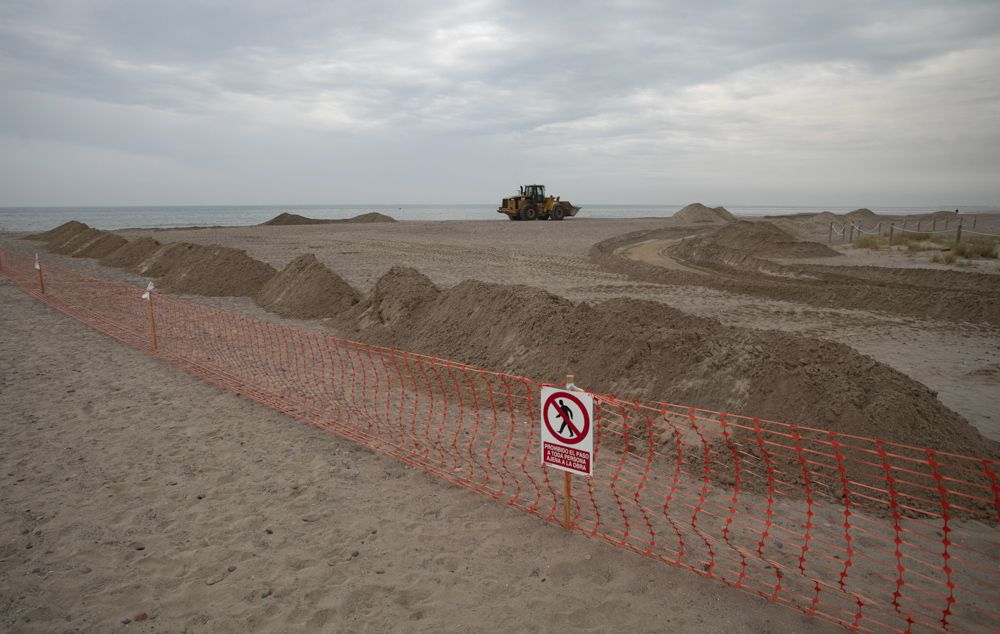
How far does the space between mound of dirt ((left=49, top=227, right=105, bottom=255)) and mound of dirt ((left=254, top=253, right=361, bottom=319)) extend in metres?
20.5

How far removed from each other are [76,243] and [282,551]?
3347 cm

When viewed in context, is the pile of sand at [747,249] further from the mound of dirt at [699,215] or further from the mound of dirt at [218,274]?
the mound of dirt at [699,215]

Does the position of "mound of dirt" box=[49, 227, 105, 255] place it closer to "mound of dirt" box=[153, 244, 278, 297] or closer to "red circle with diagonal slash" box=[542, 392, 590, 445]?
"mound of dirt" box=[153, 244, 278, 297]

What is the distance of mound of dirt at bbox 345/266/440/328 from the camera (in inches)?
433

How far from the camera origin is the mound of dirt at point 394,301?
11.0m

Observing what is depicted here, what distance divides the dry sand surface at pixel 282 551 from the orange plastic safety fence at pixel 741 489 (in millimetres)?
370

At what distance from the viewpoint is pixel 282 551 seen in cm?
425

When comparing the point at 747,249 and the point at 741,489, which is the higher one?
the point at 747,249

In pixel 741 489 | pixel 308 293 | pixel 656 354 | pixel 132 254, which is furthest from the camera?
pixel 132 254

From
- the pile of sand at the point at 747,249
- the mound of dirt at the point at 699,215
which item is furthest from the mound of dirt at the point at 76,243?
the mound of dirt at the point at 699,215

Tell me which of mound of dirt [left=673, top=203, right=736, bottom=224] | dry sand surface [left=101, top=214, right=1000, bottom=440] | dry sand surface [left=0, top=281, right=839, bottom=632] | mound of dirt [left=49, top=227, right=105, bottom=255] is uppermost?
mound of dirt [left=673, top=203, right=736, bottom=224]

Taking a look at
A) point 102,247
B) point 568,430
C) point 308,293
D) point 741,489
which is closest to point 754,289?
point 308,293

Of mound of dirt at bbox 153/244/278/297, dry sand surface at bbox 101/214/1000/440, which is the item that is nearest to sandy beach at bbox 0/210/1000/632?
dry sand surface at bbox 101/214/1000/440

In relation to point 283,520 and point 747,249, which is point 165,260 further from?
point 747,249
